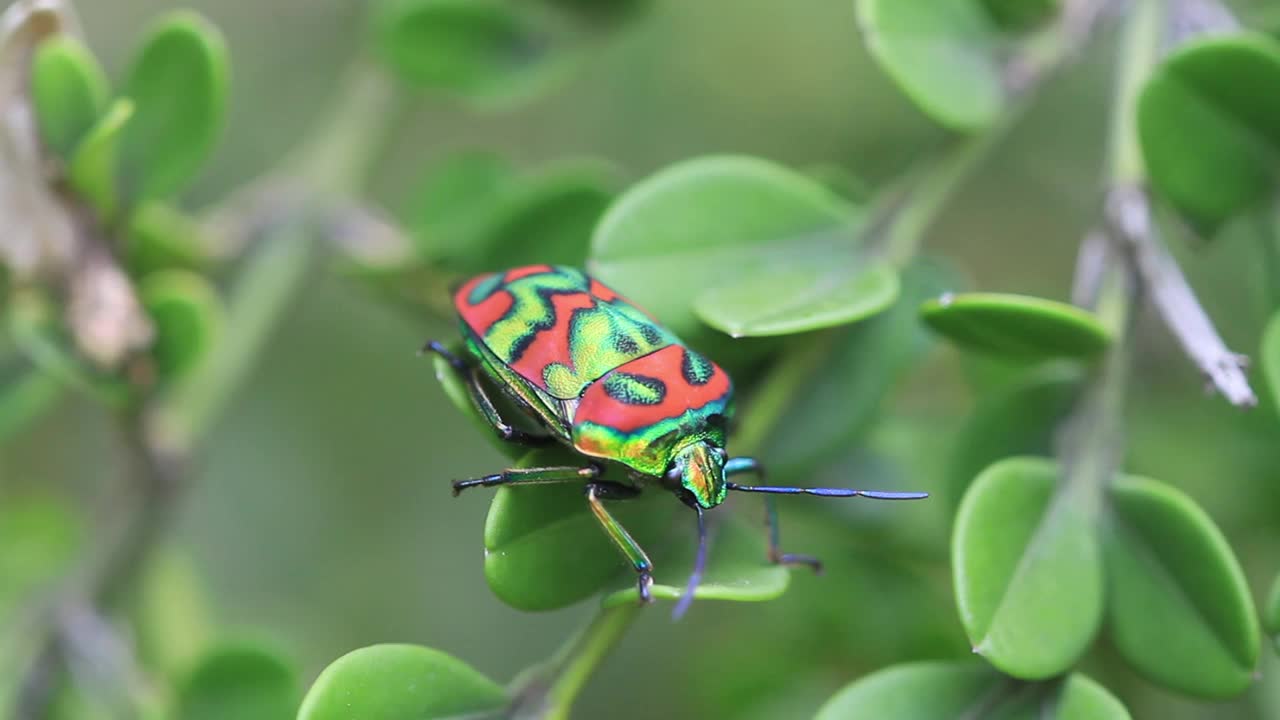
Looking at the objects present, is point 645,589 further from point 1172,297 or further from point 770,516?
point 1172,297

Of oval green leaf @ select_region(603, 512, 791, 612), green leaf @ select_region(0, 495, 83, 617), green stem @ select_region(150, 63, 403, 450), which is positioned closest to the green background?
green leaf @ select_region(0, 495, 83, 617)

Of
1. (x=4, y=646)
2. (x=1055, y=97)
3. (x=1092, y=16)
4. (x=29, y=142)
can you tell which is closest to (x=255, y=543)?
(x=4, y=646)

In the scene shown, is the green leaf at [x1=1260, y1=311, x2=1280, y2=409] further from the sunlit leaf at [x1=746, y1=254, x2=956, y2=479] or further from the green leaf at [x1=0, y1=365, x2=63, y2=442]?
the green leaf at [x1=0, y1=365, x2=63, y2=442]

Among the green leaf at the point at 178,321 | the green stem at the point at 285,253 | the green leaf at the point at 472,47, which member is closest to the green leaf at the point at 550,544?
the green leaf at the point at 178,321

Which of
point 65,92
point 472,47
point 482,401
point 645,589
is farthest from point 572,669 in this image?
point 472,47

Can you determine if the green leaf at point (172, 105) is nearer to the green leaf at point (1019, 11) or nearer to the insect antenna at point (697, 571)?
the insect antenna at point (697, 571)

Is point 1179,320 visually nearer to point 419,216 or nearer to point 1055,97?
point 419,216

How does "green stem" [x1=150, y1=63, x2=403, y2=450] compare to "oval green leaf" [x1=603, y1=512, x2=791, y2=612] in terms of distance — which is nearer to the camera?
"oval green leaf" [x1=603, y1=512, x2=791, y2=612]
